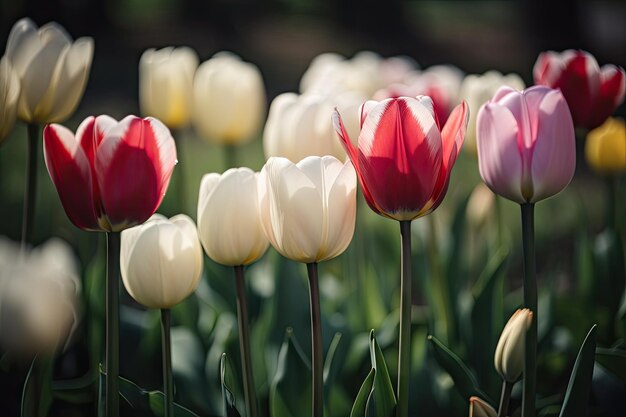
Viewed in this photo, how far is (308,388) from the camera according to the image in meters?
1.26

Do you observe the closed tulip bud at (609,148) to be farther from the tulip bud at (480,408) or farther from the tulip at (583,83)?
the tulip bud at (480,408)

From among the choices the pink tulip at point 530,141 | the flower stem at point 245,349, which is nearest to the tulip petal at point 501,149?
the pink tulip at point 530,141

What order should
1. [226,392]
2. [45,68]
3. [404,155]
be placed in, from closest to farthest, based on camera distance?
1. [404,155]
2. [226,392]
3. [45,68]

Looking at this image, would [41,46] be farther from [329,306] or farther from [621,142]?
[621,142]

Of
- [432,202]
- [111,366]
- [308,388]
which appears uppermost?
[432,202]

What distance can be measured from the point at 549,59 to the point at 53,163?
793 mm

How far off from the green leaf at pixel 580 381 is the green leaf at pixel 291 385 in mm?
391

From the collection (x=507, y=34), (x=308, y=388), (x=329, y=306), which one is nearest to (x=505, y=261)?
(x=329, y=306)

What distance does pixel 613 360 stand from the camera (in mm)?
1301

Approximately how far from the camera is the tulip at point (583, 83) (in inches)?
50.6

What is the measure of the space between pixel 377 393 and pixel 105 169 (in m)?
0.46

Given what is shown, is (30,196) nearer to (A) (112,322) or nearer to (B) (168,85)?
(A) (112,322)

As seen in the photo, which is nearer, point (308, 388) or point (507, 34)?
point (308, 388)

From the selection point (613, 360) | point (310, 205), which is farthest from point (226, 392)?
point (613, 360)
